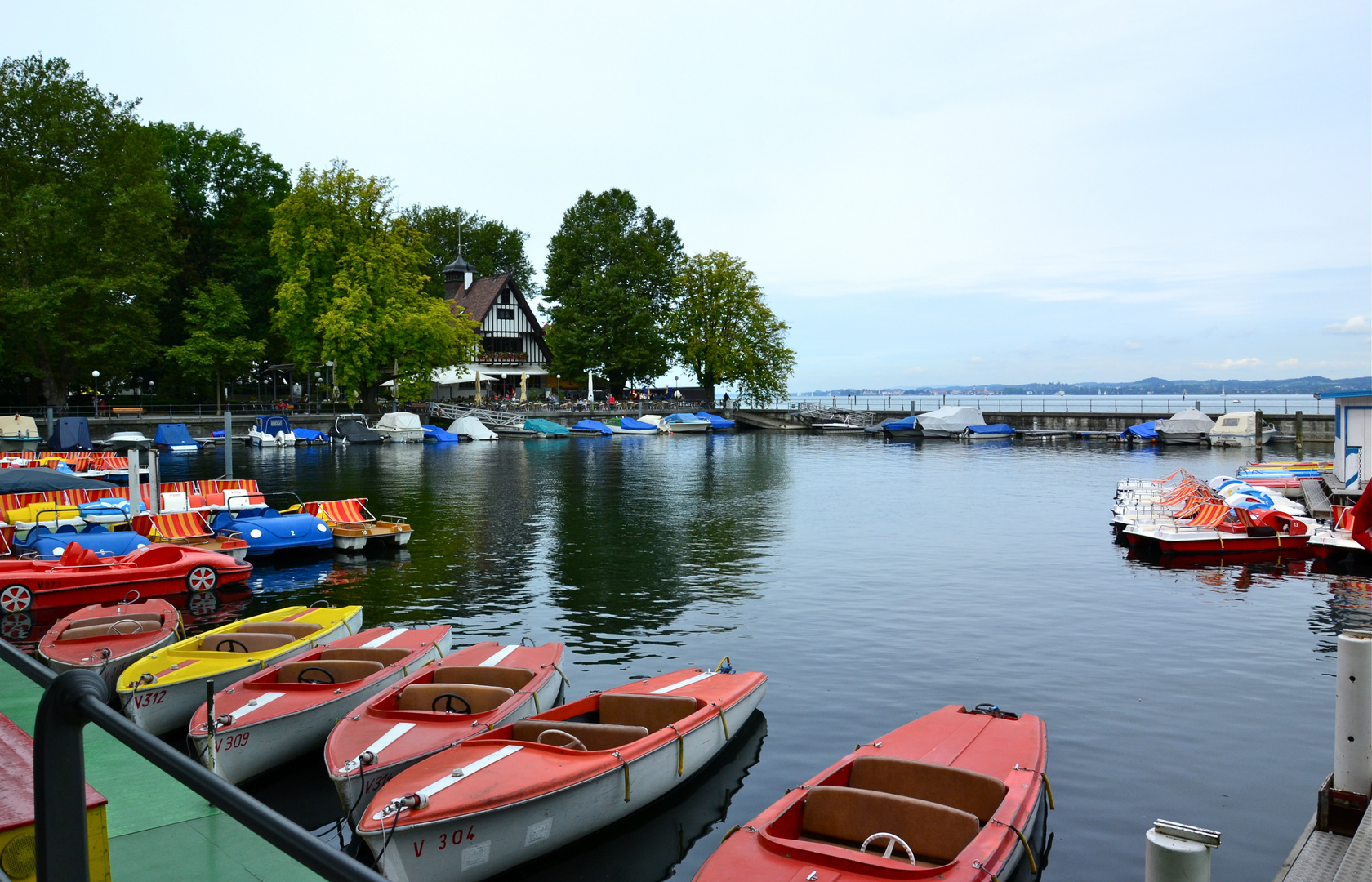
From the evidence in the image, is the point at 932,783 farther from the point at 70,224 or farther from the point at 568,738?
the point at 70,224

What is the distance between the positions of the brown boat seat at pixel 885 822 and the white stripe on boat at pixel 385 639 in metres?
7.94

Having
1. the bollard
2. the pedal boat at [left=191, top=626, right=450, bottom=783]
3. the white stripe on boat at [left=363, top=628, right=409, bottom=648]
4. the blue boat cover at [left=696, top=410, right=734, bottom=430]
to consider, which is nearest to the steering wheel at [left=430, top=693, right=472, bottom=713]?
the pedal boat at [left=191, top=626, right=450, bottom=783]

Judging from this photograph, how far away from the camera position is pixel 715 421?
93.4 metres

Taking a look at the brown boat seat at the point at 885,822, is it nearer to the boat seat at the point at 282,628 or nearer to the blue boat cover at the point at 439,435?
the boat seat at the point at 282,628

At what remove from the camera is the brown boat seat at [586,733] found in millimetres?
10133

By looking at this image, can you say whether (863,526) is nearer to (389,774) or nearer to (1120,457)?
(389,774)

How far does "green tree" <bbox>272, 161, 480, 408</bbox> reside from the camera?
213ft

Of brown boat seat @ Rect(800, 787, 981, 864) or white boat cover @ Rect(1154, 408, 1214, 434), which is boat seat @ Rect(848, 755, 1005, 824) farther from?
white boat cover @ Rect(1154, 408, 1214, 434)

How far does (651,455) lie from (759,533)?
105 feet

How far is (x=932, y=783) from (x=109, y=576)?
57.0 ft

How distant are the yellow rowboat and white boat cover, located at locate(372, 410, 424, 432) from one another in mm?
57665

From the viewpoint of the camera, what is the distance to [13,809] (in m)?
3.55

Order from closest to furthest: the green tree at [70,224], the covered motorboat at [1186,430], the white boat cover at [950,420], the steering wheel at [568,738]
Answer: the steering wheel at [568,738], the green tree at [70,224], the covered motorboat at [1186,430], the white boat cover at [950,420]

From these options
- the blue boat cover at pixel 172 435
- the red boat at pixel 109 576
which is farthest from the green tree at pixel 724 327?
the red boat at pixel 109 576
